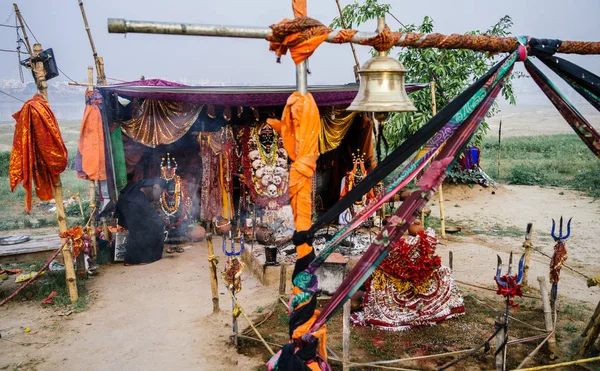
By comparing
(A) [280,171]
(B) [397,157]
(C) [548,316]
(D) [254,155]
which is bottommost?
(C) [548,316]

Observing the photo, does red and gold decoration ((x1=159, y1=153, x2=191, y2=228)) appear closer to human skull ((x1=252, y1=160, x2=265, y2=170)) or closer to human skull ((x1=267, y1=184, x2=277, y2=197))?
human skull ((x1=252, y1=160, x2=265, y2=170))

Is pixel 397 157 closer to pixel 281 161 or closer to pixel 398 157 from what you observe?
pixel 398 157

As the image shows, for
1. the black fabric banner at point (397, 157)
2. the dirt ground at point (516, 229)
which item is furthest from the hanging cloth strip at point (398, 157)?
the dirt ground at point (516, 229)

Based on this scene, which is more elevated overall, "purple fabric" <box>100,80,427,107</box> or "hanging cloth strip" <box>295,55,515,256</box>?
"purple fabric" <box>100,80,427,107</box>

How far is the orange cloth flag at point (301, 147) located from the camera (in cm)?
256

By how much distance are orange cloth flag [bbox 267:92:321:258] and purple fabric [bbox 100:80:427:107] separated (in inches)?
198

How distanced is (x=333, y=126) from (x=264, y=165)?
1699 mm

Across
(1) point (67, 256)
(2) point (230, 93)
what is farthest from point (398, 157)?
(1) point (67, 256)

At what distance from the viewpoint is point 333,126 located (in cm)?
921

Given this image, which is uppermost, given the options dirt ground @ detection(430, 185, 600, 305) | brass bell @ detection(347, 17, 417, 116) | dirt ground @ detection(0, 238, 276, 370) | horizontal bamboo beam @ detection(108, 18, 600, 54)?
horizontal bamboo beam @ detection(108, 18, 600, 54)

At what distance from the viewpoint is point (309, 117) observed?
258cm

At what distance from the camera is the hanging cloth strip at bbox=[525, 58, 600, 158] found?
118 inches

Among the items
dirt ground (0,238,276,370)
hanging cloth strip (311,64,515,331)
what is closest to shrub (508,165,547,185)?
dirt ground (0,238,276,370)

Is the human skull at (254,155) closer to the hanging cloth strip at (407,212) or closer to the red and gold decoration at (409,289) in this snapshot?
the red and gold decoration at (409,289)
